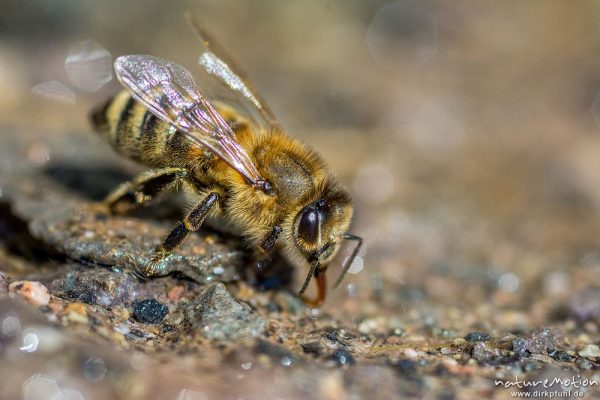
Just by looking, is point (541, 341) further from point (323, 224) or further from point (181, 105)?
point (181, 105)

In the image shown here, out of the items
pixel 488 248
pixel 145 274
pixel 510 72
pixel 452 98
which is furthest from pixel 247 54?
pixel 145 274

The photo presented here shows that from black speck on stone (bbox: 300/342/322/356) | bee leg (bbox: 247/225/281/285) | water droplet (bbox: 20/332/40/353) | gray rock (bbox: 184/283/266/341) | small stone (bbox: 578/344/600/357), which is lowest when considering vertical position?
water droplet (bbox: 20/332/40/353)

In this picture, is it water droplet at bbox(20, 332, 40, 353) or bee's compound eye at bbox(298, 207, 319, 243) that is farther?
bee's compound eye at bbox(298, 207, 319, 243)

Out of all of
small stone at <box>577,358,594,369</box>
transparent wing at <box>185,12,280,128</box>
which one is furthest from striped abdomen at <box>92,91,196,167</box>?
small stone at <box>577,358,594,369</box>

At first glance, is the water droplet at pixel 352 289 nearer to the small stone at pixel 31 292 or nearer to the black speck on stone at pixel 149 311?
the black speck on stone at pixel 149 311

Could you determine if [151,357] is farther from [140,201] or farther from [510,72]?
[510,72]

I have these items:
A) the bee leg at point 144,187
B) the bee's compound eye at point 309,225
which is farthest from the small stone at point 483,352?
the bee leg at point 144,187

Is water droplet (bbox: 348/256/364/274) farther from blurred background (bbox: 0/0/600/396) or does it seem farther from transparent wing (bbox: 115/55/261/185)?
transparent wing (bbox: 115/55/261/185)
